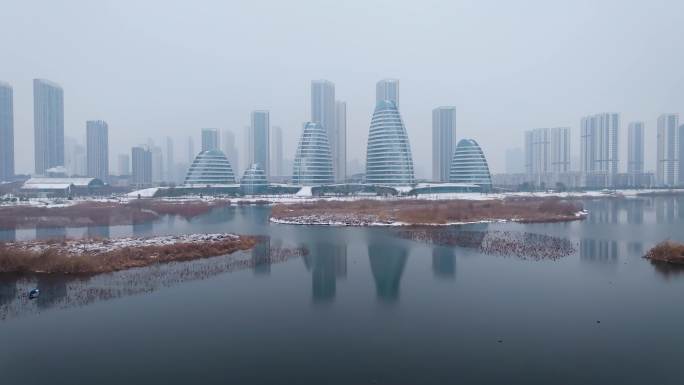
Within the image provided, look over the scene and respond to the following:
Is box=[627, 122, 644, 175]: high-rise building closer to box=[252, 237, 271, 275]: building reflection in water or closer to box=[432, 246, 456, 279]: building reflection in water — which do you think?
box=[432, 246, 456, 279]: building reflection in water

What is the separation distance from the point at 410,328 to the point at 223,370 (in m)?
4.25

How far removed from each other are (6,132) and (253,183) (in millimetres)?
76328

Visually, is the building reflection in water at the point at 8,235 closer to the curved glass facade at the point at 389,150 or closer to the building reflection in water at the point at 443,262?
the building reflection in water at the point at 443,262

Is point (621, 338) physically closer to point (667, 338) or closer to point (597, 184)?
point (667, 338)

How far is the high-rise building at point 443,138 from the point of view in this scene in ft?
393

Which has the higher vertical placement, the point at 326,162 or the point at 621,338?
the point at 326,162

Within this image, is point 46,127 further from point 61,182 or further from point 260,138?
point 260,138

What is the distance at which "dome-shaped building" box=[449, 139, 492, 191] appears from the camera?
78.8 m

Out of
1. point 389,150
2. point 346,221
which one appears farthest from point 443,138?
point 346,221

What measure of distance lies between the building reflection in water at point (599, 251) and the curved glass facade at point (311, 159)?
60.3 metres

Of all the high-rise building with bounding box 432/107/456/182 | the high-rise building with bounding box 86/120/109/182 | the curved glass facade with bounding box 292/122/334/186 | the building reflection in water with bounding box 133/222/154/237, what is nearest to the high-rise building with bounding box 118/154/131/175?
the high-rise building with bounding box 86/120/109/182

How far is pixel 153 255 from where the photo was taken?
17.4m

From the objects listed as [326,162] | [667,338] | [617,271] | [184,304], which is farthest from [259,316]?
[326,162]

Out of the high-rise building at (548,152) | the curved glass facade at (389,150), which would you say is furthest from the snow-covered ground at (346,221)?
the high-rise building at (548,152)
